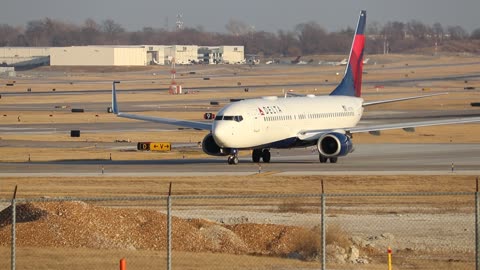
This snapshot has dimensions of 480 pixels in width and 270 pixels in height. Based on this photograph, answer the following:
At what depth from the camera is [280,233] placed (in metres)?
31.9

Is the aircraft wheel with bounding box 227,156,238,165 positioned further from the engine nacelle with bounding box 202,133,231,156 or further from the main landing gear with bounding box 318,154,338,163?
the main landing gear with bounding box 318,154,338,163

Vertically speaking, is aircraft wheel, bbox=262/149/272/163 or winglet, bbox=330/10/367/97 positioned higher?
winglet, bbox=330/10/367/97

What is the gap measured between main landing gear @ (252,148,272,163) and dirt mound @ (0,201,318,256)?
87.3 ft

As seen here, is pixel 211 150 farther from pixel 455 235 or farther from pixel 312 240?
pixel 312 240

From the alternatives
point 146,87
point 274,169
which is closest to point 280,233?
point 274,169

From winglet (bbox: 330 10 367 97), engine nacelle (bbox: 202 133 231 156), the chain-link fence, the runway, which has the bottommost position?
the runway

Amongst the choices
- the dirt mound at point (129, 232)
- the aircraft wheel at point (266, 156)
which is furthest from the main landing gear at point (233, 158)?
the dirt mound at point (129, 232)

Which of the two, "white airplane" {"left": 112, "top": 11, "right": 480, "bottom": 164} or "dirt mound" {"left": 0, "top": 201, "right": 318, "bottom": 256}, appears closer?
"dirt mound" {"left": 0, "top": 201, "right": 318, "bottom": 256}

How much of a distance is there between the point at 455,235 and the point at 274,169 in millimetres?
22348

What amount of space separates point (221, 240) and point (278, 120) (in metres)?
28.3

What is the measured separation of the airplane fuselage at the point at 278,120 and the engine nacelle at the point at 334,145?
1.15m

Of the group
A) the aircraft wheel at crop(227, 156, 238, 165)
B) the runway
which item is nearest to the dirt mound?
the runway

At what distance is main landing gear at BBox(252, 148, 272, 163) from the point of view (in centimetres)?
5988

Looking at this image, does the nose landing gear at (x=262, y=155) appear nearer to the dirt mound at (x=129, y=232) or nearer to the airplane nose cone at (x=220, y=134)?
the airplane nose cone at (x=220, y=134)
